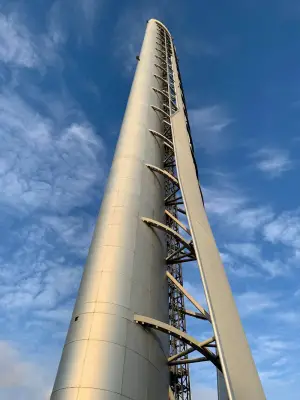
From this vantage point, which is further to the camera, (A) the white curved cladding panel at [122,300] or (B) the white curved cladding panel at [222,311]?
(A) the white curved cladding panel at [122,300]

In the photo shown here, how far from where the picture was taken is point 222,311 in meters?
9.96

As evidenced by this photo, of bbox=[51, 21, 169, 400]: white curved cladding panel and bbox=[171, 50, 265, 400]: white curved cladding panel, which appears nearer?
bbox=[171, 50, 265, 400]: white curved cladding panel

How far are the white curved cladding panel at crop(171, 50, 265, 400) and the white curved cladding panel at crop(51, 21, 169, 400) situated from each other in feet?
6.68

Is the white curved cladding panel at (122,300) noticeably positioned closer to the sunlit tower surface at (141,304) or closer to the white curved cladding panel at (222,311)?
the sunlit tower surface at (141,304)

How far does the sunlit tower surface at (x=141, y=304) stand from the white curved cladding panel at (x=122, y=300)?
0.03 m

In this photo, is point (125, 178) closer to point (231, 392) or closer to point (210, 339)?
point (210, 339)

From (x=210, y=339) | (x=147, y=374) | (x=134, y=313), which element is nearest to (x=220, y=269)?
(x=210, y=339)

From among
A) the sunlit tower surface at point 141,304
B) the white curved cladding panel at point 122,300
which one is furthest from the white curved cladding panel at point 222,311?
the white curved cladding panel at point 122,300

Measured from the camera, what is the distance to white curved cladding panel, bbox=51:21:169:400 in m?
8.78

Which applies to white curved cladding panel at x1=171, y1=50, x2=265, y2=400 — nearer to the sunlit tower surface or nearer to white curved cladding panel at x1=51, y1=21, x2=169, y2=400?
the sunlit tower surface

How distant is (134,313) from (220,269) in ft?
9.75

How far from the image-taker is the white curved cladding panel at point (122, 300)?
8781 mm

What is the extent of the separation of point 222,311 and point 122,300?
110 inches

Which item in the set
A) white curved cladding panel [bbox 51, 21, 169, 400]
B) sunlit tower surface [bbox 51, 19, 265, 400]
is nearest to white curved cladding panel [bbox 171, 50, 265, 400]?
sunlit tower surface [bbox 51, 19, 265, 400]
